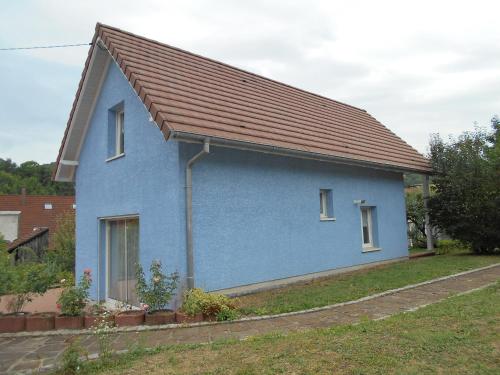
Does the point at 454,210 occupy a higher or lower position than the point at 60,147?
lower

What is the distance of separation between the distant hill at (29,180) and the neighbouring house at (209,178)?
48556 mm

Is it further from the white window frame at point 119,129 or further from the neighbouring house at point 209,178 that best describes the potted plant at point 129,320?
the white window frame at point 119,129

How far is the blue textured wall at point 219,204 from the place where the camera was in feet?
27.7

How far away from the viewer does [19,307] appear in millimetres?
7961

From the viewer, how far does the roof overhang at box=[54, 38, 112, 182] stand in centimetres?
1075

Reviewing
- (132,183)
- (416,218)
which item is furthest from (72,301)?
(416,218)

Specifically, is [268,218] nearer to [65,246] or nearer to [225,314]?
[225,314]

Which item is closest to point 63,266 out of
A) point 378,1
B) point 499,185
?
point 378,1

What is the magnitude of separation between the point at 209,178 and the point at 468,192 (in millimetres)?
10022

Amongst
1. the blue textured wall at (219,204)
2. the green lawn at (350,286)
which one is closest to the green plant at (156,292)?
the blue textured wall at (219,204)

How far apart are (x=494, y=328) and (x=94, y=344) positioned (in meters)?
5.43

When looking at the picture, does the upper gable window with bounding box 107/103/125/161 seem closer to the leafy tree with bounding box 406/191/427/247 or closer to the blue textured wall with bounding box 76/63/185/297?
the blue textured wall with bounding box 76/63/185/297

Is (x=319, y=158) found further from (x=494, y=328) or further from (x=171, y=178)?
(x=494, y=328)

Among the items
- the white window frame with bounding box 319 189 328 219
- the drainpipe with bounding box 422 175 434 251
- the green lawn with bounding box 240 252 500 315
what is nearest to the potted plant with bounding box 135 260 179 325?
the green lawn with bounding box 240 252 500 315
